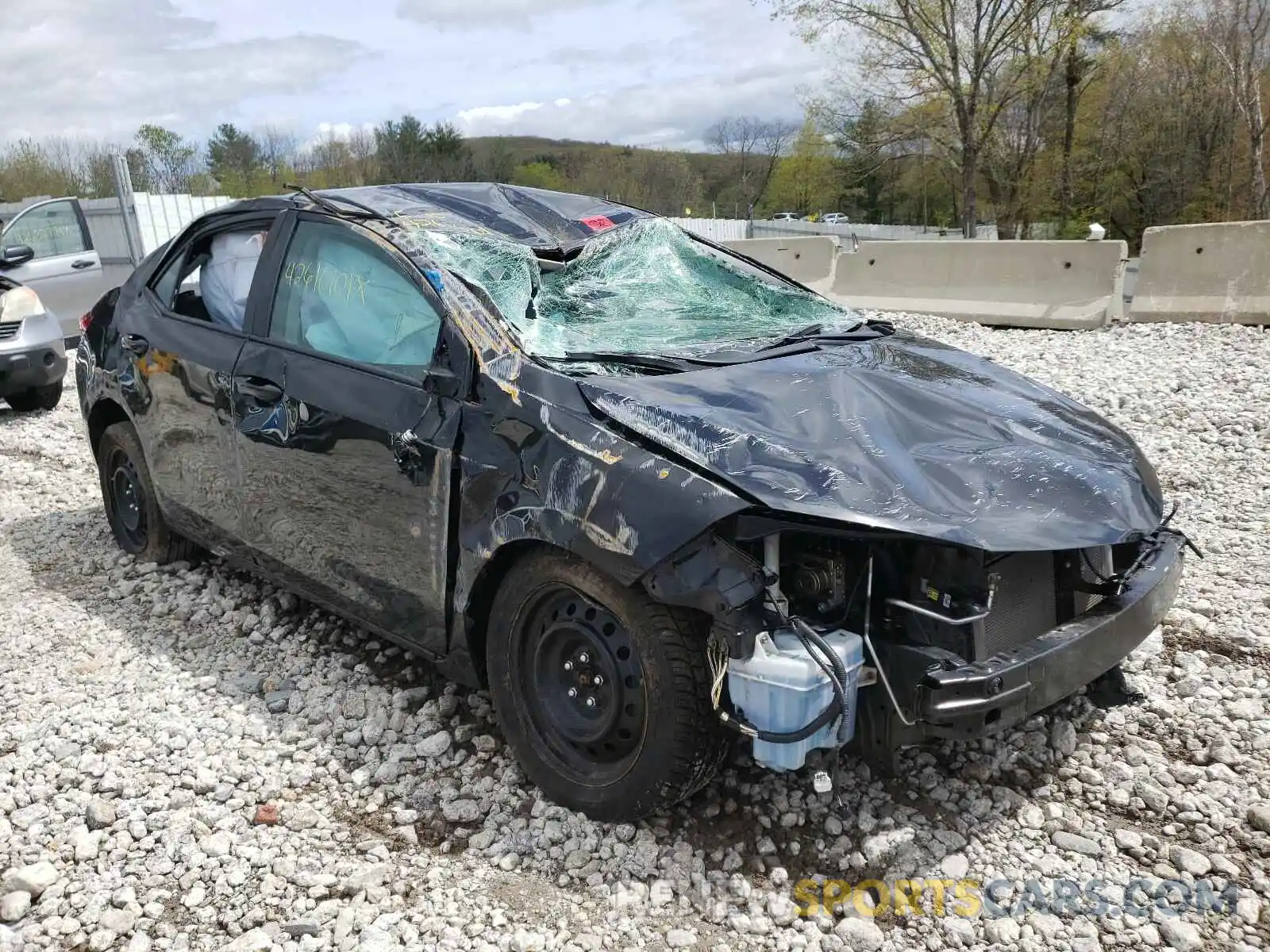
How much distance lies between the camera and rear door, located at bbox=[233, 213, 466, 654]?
3.02 metres

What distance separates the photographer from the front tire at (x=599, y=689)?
2480 mm

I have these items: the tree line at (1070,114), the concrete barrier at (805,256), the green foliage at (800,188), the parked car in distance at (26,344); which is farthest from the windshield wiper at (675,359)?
the green foliage at (800,188)

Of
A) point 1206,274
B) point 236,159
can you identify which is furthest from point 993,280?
point 236,159

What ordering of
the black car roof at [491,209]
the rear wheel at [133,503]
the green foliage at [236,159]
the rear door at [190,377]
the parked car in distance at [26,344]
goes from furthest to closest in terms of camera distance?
the green foliage at [236,159] < the parked car in distance at [26,344] < the rear wheel at [133,503] < the rear door at [190,377] < the black car roof at [491,209]

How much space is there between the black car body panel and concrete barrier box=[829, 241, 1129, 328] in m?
6.65

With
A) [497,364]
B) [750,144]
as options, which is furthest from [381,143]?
[497,364]

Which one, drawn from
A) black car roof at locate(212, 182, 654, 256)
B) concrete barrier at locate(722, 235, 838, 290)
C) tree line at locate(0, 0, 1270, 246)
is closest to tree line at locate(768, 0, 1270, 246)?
tree line at locate(0, 0, 1270, 246)

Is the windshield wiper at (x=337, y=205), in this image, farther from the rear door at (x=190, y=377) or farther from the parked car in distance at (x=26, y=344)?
the parked car in distance at (x=26, y=344)

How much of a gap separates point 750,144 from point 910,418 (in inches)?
3308

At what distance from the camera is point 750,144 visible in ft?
268

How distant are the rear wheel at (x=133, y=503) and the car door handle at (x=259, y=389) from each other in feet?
4.03

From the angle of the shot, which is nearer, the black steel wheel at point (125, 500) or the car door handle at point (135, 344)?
the car door handle at point (135, 344)

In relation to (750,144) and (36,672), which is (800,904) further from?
(750,144)

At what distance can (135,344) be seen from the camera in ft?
14.7
